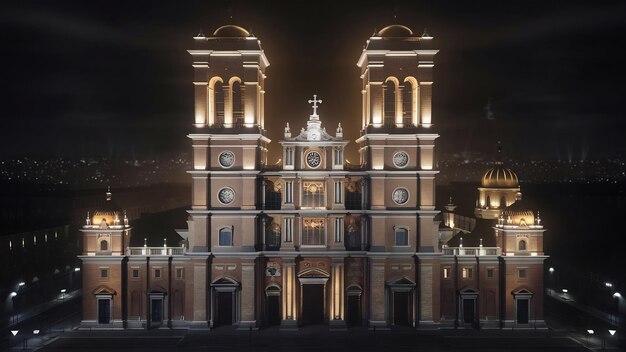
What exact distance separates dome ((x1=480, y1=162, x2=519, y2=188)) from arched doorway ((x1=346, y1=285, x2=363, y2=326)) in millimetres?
26980

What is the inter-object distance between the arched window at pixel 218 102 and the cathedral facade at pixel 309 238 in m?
0.27

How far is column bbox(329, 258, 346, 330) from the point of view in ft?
177

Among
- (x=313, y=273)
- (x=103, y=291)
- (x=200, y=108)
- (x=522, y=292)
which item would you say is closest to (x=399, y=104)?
(x=313, y=273)

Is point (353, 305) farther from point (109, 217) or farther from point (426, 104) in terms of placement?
point (109, 217)

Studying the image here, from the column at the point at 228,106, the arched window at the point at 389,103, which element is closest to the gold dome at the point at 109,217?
the column at the point at 228,106

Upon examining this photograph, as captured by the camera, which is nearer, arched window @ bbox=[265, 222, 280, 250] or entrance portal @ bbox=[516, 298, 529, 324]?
entrance portal @ bbox=[516, 298, 529, 324]

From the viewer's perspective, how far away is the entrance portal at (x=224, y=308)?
179 feet

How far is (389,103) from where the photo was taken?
187ft

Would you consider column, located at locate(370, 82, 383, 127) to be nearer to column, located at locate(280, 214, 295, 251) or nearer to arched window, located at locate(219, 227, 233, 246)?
column, located at locate(280, 214, 295, 251)

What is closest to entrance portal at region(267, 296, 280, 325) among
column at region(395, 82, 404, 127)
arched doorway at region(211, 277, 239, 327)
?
arched doorway at region(211, 277, 239, 327)

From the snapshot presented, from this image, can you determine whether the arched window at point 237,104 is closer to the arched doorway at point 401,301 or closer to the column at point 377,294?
the column at point 377,294

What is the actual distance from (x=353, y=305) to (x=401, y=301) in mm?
3838

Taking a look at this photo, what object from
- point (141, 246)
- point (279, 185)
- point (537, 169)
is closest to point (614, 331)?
point (279, 185)

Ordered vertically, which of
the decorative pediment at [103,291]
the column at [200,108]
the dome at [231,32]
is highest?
the dome at [231,32]
